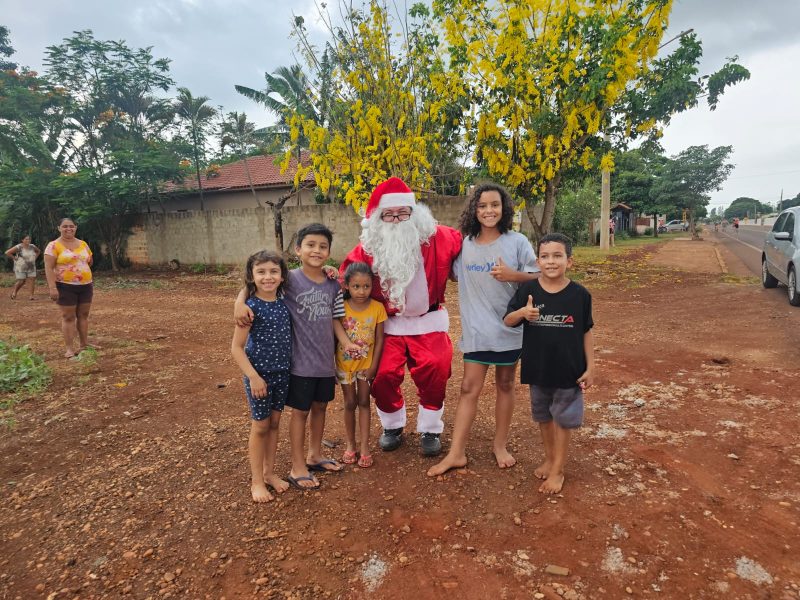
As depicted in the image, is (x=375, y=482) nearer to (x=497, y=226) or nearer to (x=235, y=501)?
(x=235, y=501)

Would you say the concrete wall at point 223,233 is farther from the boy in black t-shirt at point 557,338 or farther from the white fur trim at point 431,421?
the boy in black t-shirt at point 557,338

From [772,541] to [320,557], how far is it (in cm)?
196

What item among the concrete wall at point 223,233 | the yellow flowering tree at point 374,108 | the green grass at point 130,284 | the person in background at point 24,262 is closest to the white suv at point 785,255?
the yellow flowering tree at point 374,108

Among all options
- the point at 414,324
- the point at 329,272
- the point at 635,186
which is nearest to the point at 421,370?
the point at 414,324

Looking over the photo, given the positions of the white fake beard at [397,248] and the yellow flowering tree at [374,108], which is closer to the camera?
the white fake beard at [397,248]

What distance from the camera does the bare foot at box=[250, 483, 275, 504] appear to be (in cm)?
265

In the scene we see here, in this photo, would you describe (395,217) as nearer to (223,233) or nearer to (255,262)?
(255,262)

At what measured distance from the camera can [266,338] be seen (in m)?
2.62

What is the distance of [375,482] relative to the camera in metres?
2.82

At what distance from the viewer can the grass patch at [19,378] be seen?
415 cm

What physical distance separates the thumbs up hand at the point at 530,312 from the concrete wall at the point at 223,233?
36.7ft

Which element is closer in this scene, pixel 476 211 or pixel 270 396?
pixel 270 396

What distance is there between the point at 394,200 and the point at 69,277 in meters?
4.41

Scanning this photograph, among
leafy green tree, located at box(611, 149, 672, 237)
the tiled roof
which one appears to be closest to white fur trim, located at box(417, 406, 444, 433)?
the tiled roof
